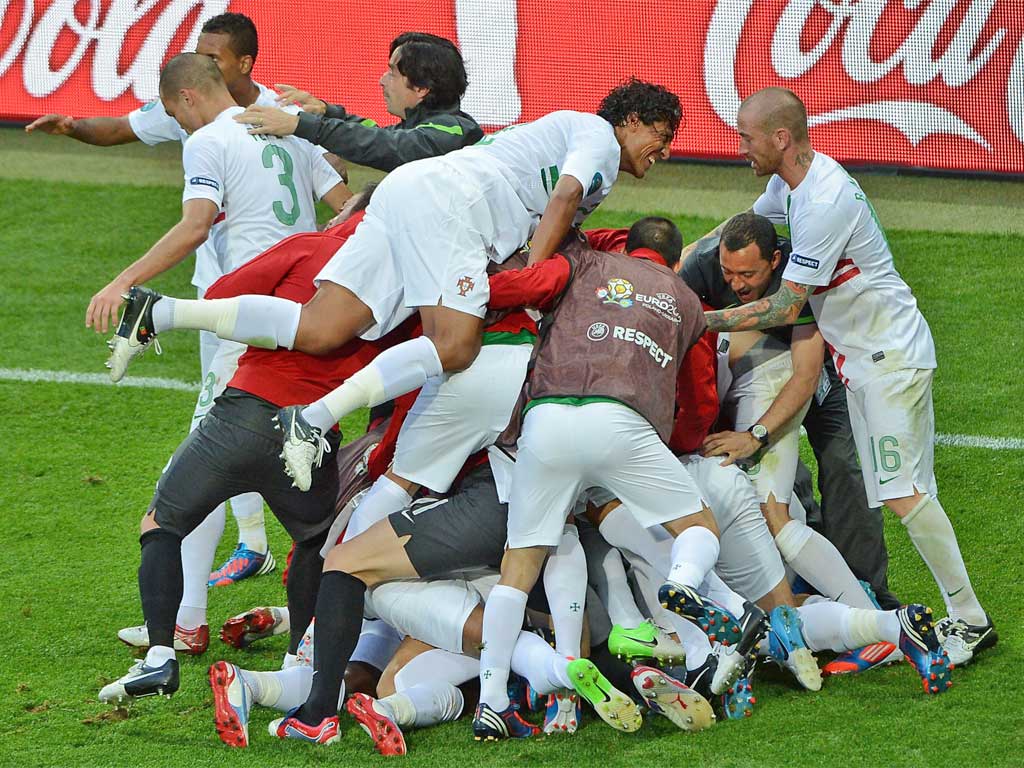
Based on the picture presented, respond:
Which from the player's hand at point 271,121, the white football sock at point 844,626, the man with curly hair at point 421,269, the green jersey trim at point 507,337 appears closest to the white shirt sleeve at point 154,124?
the player's hand at point 271,121

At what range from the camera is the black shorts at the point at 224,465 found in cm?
460

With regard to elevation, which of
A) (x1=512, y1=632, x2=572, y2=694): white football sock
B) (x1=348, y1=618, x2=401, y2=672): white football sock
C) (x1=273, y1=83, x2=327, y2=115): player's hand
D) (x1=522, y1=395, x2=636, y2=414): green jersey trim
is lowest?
(x1=348, y1=618, x2=401, y2=672): white football sock

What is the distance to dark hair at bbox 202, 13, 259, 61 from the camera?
20.8 feet

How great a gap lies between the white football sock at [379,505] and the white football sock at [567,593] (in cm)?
58

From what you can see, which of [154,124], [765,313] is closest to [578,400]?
[765,313]

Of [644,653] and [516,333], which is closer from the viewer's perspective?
[644,653]

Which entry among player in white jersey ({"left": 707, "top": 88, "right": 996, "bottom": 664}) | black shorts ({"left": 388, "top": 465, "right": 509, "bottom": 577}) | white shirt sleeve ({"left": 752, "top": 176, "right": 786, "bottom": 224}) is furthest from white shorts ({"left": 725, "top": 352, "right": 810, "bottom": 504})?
black shorts ({"left": 388, "top": 465, "right": 509, "bottom": 577})

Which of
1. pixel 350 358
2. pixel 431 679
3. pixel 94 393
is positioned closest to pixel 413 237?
pixel 350 358

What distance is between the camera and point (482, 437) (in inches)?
188

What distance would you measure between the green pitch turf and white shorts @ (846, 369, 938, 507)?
680mm

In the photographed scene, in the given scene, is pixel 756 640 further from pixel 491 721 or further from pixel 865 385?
pixel 865 385

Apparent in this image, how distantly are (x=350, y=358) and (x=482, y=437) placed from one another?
55 centimetres

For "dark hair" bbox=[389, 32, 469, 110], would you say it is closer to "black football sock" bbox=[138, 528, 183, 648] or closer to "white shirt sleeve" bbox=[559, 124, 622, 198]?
"white shirt sleeve" bbox=[559, 124, 622, 198]

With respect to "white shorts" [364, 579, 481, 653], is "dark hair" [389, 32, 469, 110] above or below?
above
